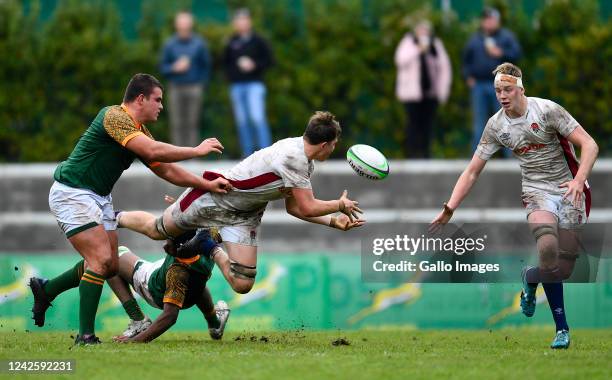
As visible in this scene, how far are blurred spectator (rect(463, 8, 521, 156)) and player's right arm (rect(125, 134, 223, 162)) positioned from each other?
8159 millimetres

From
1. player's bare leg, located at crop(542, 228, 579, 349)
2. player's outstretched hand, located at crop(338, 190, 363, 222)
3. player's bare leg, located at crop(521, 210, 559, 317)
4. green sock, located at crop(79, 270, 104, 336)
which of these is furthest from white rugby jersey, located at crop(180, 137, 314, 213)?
player's bare leg, located at crop(542, 228, 579, 349)

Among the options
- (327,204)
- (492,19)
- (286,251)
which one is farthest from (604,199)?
(327,204)

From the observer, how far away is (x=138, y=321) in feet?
41.3

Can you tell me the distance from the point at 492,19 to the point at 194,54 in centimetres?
451

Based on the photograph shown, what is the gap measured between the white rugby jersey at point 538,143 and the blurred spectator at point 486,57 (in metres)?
6.62

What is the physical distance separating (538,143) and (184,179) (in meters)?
3.37

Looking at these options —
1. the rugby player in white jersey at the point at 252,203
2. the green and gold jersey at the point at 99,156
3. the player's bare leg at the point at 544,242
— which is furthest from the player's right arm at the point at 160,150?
the player's bare leg at the point at 544,242

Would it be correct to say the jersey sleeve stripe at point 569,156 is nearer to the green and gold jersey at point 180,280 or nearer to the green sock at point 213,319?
the green and gold jersey at point 180,280

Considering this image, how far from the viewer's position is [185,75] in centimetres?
1966

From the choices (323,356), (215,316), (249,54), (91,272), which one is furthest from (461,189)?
(249,54)

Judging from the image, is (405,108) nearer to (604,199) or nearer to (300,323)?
(604,199)

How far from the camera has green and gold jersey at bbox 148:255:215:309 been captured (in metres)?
12.4

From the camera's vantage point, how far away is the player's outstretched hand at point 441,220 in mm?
12409

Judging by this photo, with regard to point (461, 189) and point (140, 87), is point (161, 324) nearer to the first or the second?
point (140, 87)
